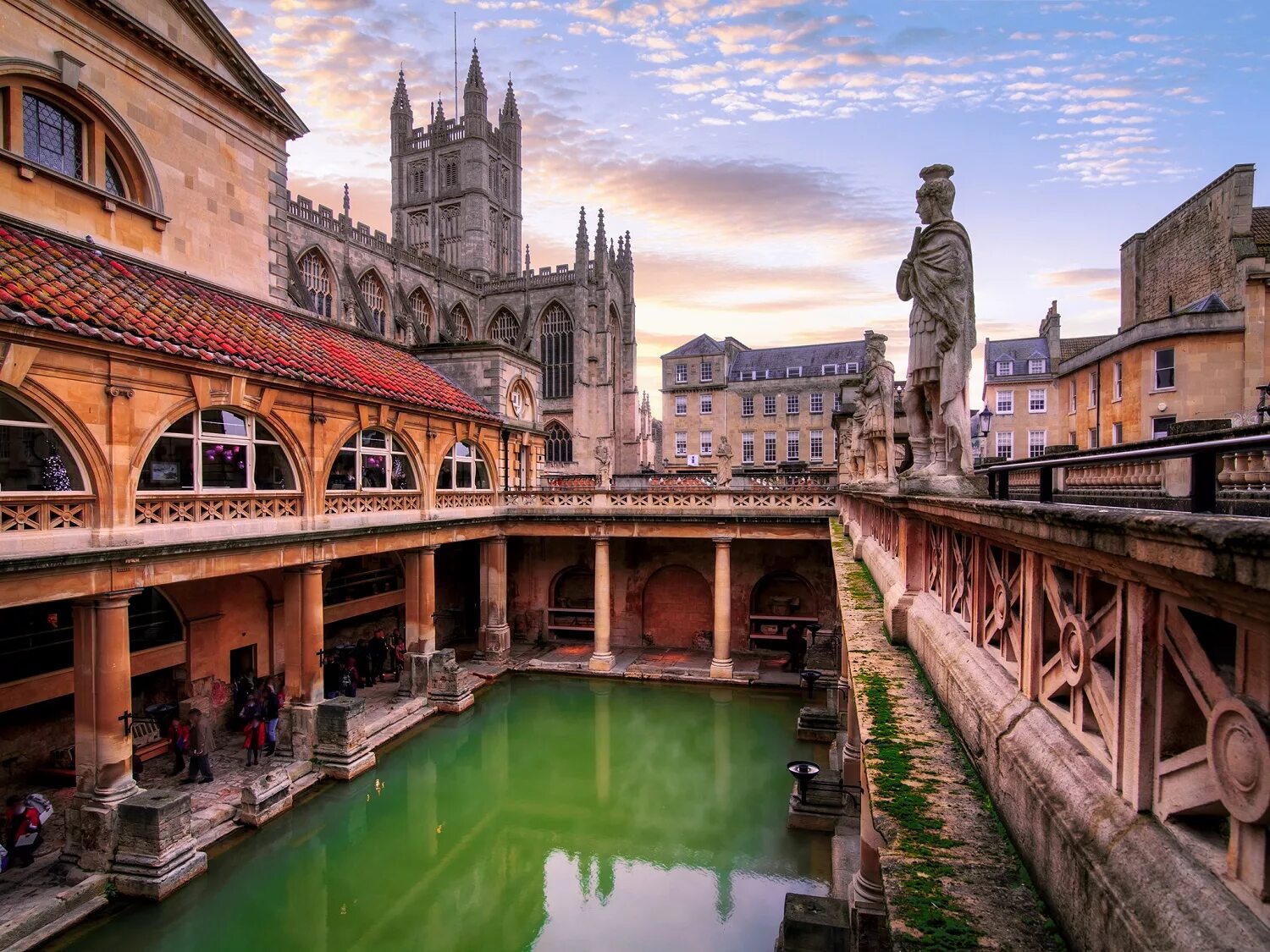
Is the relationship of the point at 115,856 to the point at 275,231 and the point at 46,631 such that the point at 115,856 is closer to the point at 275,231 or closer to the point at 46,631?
the point at 46,631

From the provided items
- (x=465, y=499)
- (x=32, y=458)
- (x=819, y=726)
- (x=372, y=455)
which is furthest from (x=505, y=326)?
(x=819, y=726)

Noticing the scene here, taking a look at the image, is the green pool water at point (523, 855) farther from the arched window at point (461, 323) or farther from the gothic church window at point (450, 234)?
the gothic church window at point (450, 234)

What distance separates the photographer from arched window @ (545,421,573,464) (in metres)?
55.8

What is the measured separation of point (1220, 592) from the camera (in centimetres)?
162

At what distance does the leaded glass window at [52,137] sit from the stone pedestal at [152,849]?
1121 centimetres

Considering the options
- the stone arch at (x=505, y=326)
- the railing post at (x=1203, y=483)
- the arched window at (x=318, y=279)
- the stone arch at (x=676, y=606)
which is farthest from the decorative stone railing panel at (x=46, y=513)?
the stone arch at (x=505, y=326)

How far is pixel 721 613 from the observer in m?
22.6

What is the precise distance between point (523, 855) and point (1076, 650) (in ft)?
40.1

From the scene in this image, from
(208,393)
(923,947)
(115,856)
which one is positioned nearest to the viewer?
(923,947)

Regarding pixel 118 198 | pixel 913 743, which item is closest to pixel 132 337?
pixel 118 198

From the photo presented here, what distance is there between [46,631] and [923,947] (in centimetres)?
1622

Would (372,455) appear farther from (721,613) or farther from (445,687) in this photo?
(721,613)

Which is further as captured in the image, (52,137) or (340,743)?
(340,743)

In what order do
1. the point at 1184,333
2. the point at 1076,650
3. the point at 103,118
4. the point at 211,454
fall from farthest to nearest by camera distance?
the point at 1184,333 → the point at 211,454 → the point at 103,118 → the point at 1076,650
